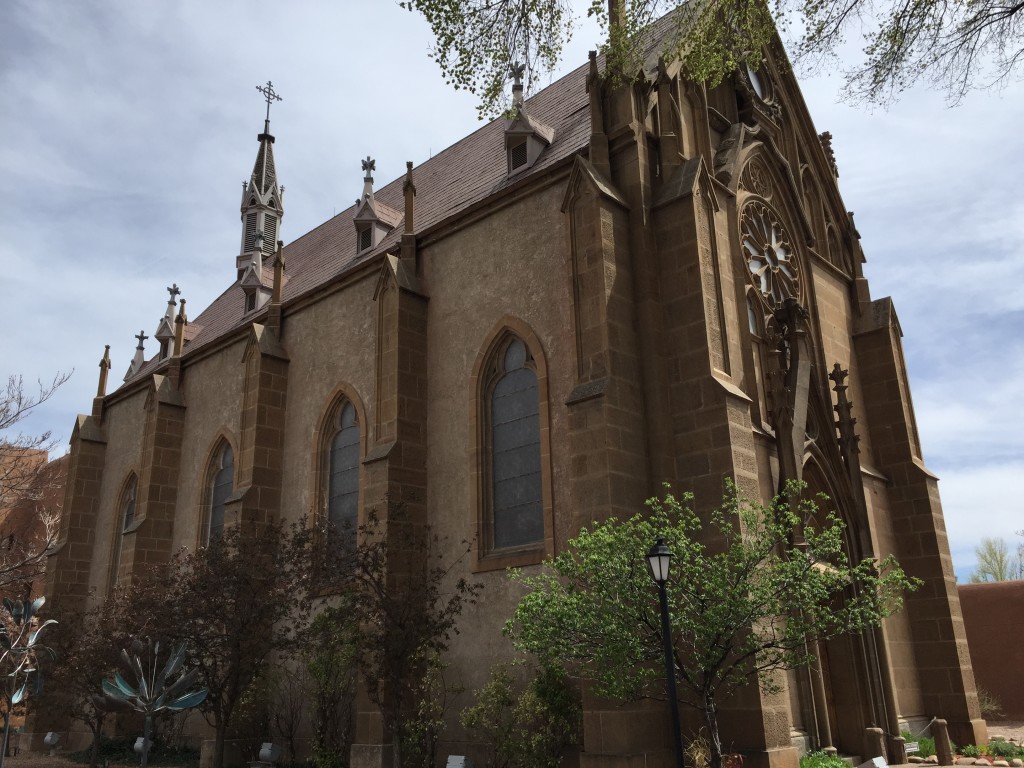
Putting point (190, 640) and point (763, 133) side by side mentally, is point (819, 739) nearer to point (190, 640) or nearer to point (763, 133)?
point (190, 640)

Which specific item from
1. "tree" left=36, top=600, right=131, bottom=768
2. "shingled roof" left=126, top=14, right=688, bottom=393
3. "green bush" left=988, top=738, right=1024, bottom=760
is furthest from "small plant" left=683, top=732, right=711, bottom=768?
"tree" left=36, top=600, right=131, bottom=768

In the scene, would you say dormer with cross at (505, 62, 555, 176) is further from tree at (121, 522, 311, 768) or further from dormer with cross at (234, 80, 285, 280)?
dormer with cross at (234, 80, 285, 280)

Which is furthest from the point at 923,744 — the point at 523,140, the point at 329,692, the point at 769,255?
the point at 523,140

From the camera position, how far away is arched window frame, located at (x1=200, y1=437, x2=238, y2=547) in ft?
79.3

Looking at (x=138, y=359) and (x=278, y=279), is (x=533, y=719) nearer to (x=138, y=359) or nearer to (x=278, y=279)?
(x=278, y=279)

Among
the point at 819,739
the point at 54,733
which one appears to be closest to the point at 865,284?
the point at 819,739

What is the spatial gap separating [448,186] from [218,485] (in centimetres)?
1058

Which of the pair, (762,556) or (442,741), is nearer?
(762,556)

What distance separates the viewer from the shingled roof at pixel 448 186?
18.8 metres

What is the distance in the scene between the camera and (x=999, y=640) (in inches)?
917

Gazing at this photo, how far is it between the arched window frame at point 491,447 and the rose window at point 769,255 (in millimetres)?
5068

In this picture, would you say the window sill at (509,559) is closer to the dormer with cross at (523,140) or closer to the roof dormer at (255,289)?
the dormer with cross at (523,140)

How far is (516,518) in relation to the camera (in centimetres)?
1590

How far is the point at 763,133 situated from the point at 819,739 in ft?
41.2
